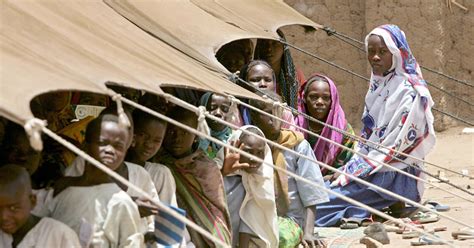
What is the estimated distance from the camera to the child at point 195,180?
224 inches

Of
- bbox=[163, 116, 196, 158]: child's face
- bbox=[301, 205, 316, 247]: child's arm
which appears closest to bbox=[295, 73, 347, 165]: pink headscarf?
bbox=[301, 205, 316, 247]: child's arm

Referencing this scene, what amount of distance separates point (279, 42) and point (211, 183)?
252 centimetres

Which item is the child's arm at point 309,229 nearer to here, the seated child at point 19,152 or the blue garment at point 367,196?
the blue garment at point 367,196

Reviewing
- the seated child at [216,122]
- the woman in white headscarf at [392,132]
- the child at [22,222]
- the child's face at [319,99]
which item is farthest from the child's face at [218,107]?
the woman in white headscarf at [392,132]

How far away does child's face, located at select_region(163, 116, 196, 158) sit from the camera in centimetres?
563

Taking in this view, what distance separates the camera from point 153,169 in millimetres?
5418

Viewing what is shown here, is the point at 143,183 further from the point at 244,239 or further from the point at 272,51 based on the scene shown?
the point at 272,51

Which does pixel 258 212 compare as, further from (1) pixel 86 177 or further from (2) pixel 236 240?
(1) pixel 86 177

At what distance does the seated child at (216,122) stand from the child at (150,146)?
0.72m

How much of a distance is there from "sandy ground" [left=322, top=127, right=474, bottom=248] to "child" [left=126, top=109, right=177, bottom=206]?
2206 mm

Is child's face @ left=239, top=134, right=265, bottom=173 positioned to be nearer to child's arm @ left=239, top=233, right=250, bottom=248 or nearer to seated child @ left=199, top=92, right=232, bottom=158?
seated child @ left=199, top=92, right=232, bottom=158

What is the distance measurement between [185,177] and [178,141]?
0.20m

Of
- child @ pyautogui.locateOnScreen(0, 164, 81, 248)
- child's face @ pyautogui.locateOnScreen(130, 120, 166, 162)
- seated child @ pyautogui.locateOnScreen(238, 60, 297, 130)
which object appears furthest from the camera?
seated child @ pyautogui.locateOnScreen(238, 60, 297, 130)

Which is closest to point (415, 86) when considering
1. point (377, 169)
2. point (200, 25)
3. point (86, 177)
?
point (377, 169)
